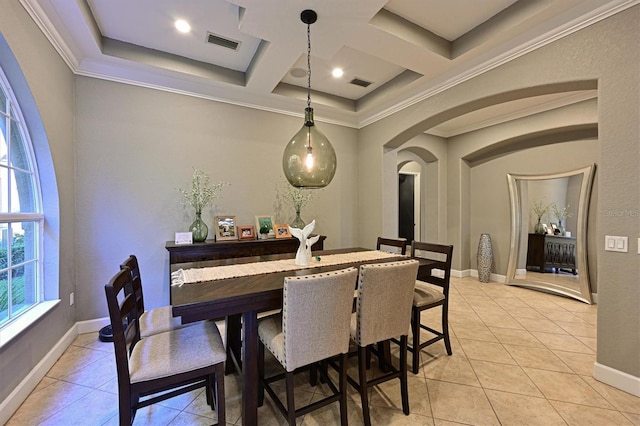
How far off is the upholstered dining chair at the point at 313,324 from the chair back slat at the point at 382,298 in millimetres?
116

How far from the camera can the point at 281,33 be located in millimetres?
2438

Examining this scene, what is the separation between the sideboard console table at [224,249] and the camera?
3000 millimetres

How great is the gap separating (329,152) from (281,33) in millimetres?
1167

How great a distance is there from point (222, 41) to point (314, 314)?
2782 mm

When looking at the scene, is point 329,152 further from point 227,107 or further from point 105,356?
point 105,356

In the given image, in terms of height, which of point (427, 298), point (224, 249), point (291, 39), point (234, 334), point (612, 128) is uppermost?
point (291, 39)

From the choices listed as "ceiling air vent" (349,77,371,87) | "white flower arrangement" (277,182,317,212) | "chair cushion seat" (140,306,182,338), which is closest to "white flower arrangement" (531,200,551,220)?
"ceiling air vent" (349,77,371,87)

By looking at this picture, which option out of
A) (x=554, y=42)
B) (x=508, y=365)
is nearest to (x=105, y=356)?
(x=508, y=365)

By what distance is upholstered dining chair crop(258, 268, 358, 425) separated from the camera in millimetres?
1488

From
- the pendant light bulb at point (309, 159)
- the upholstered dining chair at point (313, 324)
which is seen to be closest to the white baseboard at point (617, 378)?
the upholstered dining chair at point (313, 324)

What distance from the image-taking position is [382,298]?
1.75 meters

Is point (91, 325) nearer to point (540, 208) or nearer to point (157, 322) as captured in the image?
point (157, 322)

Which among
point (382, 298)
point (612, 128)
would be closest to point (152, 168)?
point (382, 298)

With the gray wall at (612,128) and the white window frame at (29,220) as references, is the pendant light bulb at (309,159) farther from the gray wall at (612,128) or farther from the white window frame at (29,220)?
the white window frame at (29,220)
